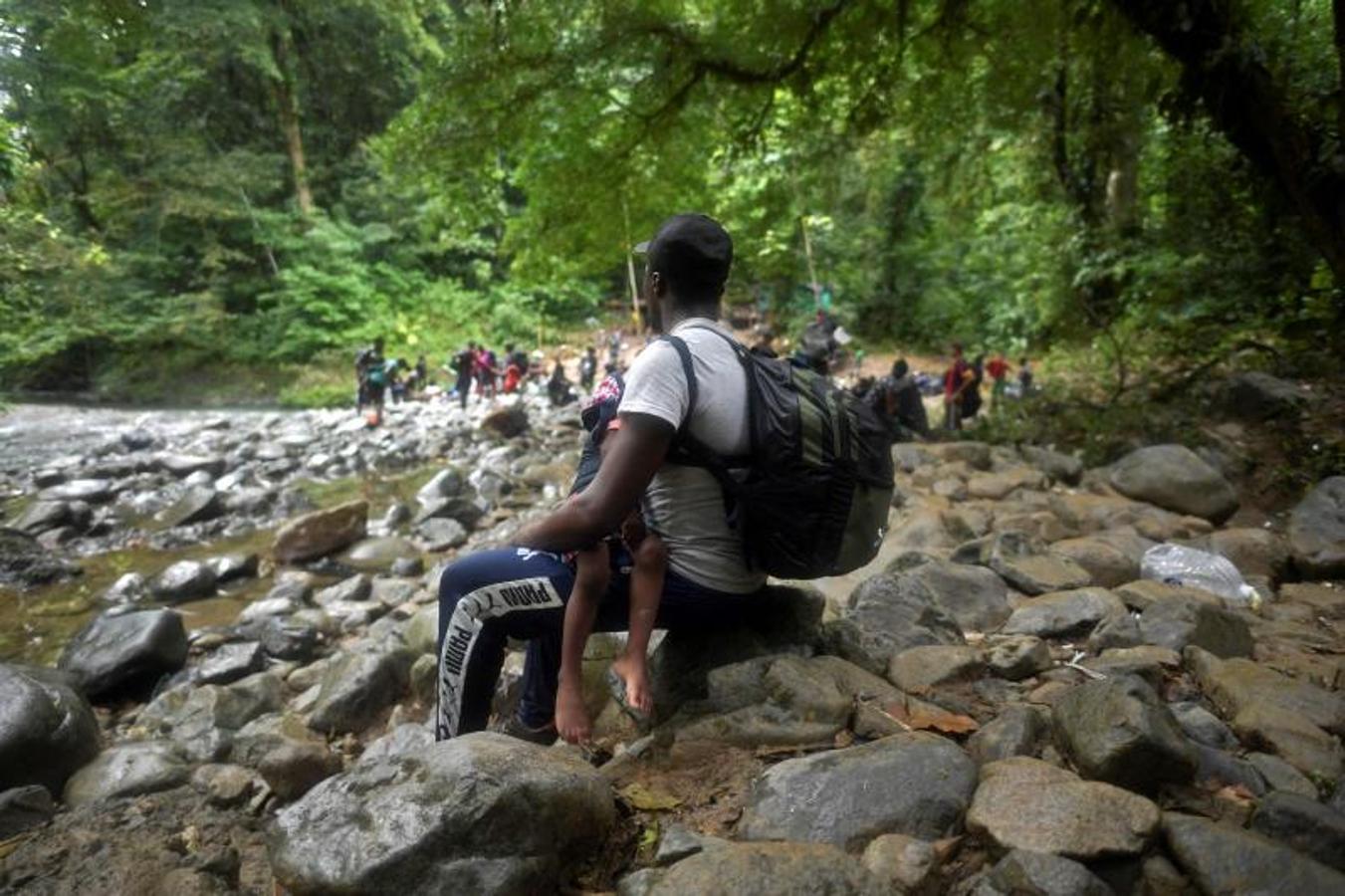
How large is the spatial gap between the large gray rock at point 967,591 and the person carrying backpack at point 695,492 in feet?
4.97

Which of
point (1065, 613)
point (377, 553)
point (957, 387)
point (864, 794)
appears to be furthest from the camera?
point (957, 387)

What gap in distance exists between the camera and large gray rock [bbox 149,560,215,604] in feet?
22.7

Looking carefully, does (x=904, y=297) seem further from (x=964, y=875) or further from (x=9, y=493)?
(x=964, y=875)

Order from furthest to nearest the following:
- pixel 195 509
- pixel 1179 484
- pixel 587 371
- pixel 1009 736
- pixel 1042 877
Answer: pixel 587 371 → pixel 195 509 → pixel 1179 484 → pixel 1009 736 → pixel 1042 877

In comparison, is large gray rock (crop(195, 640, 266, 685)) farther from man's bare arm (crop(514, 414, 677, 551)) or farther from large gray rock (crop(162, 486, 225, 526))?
large gray rock (crop(162, 486, 225, 526))

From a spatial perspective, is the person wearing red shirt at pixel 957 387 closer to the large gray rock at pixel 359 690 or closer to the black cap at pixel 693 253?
the large gray rock at pixel 359 690

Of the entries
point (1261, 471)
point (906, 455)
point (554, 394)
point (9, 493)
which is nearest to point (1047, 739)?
point (1261, 471)

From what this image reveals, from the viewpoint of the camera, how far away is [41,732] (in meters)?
3.28

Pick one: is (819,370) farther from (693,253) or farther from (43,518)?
(43,518)

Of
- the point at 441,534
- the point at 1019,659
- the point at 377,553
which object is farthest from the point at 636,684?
the point at 441,534

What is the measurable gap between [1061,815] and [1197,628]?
1.83 metres

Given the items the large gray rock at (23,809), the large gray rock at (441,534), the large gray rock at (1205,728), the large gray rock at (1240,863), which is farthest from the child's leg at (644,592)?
the large gray rock at (441,534)

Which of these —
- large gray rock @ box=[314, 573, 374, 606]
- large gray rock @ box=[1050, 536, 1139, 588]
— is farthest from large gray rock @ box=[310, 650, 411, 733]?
large gray rock @ box=[1050, 536, 1139, 588]

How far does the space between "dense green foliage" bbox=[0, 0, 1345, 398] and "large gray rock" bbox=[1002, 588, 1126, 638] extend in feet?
8.15
